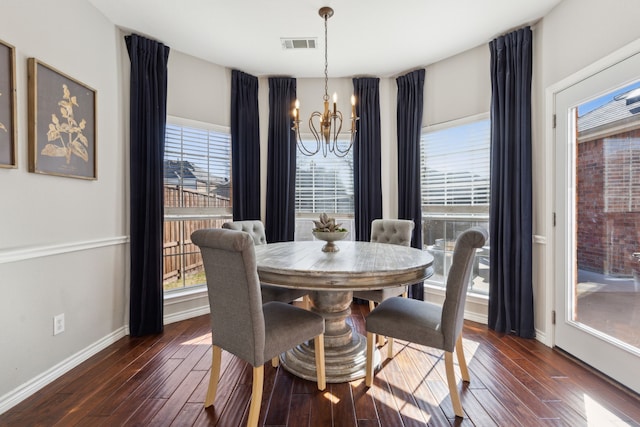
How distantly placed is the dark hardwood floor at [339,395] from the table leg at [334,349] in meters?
0.08

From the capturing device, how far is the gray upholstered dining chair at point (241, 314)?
137 cm

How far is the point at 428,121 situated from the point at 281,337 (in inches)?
112

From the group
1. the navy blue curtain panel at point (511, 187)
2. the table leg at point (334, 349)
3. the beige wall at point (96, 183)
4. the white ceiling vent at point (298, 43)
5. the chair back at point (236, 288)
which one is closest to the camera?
the chair back at point (236, 288)

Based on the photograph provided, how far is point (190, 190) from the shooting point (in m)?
3.15

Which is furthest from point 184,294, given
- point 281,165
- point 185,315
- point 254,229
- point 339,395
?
point 339,395

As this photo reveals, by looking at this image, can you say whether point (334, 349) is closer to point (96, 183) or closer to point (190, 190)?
point (190, 190)

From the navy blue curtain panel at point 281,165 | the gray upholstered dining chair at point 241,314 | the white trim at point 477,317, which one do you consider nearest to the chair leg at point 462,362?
the gray upholstered dining chair at point 241,314

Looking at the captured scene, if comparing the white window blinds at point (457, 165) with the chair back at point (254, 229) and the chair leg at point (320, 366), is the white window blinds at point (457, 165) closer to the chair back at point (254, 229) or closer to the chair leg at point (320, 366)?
the chair back at point (254, 229)

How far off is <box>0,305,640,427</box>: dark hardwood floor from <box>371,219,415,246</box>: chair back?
96 centimetres

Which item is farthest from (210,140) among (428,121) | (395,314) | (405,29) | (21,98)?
(395,314)

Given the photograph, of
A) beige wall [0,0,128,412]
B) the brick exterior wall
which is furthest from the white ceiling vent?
the brick exterior wall

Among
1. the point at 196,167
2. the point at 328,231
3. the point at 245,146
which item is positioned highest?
the point at 245,146

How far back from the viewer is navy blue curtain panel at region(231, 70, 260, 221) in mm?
3309

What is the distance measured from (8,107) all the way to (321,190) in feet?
8.97
